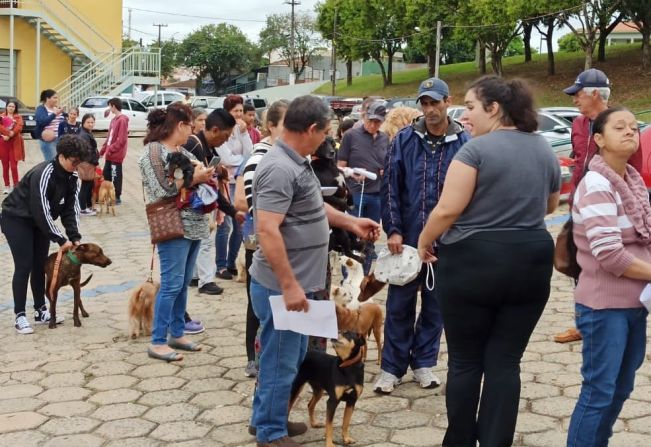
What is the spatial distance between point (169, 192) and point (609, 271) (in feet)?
10.8

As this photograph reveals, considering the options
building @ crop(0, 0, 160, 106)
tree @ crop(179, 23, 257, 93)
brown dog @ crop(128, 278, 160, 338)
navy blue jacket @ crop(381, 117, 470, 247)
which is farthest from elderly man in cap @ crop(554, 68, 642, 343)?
tree @ crop(179, 23, 257, 93)

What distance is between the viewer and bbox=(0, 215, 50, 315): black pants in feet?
22.2

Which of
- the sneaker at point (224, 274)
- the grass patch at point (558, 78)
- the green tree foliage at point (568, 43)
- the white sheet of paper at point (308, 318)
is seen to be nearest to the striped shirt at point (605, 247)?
the white sheet of paper at point (308, 318)

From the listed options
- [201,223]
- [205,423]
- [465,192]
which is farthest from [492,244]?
[201,223]

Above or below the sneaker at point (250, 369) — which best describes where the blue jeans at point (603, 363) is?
above

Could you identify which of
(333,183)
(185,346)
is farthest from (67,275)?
(333,183)

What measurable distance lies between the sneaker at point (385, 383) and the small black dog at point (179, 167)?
6.23ft

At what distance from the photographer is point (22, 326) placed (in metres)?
6.85

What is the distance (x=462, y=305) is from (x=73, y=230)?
168 inches

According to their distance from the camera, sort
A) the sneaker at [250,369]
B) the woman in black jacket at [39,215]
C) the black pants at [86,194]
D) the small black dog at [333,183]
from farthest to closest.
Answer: the black pants at [86,194], the woman in black jacket at [39,215], the sneaker at [250,369], the small black dog at [333,183]

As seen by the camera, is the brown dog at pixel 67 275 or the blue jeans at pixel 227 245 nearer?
the brown dog at pixel 67 275

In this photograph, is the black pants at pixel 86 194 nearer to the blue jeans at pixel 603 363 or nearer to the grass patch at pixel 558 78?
the blue jeans at pixel 603 363

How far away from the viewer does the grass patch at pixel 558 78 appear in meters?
36.5

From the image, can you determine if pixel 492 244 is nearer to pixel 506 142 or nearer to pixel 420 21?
pixel 506 142
